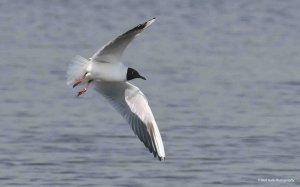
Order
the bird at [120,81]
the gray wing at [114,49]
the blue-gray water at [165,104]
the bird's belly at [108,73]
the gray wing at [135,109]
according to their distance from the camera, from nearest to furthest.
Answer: the gray wing at [114,49] → the bird at [120,81] → the bird's belly at [108,73] → the gray wing at [135,109] → the blue-gray water at [165,104]

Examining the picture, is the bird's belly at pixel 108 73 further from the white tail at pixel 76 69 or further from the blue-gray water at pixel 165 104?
the blue-gray water at pixel 165 104

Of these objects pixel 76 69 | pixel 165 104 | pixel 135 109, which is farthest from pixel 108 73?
pixel 165 104

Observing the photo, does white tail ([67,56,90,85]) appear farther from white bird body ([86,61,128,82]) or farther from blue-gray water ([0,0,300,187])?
blue-gray water ([0,0,300,187])

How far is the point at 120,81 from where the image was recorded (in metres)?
10.4

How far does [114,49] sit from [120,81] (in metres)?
0.36

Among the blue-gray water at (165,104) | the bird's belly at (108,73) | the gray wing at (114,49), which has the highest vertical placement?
the gray wing at (114,49)

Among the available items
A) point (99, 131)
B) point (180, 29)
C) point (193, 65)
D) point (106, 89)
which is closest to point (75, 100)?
point (99, 131)

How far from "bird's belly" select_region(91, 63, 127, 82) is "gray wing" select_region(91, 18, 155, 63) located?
0.07 m

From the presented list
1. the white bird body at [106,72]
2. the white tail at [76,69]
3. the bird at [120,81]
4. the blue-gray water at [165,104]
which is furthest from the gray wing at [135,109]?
the blue-gray water at [165,104]

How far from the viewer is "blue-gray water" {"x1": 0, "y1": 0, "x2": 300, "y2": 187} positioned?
12.3 m

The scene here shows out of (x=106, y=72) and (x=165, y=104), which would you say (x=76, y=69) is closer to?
(x=106, y=72)

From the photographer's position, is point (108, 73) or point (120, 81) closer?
point (108, 73)

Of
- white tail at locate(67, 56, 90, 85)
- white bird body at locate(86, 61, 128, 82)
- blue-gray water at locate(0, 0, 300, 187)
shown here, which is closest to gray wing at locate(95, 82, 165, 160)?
white bird body at locate(86, 61, 128, 82)

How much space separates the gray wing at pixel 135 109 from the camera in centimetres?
1065
